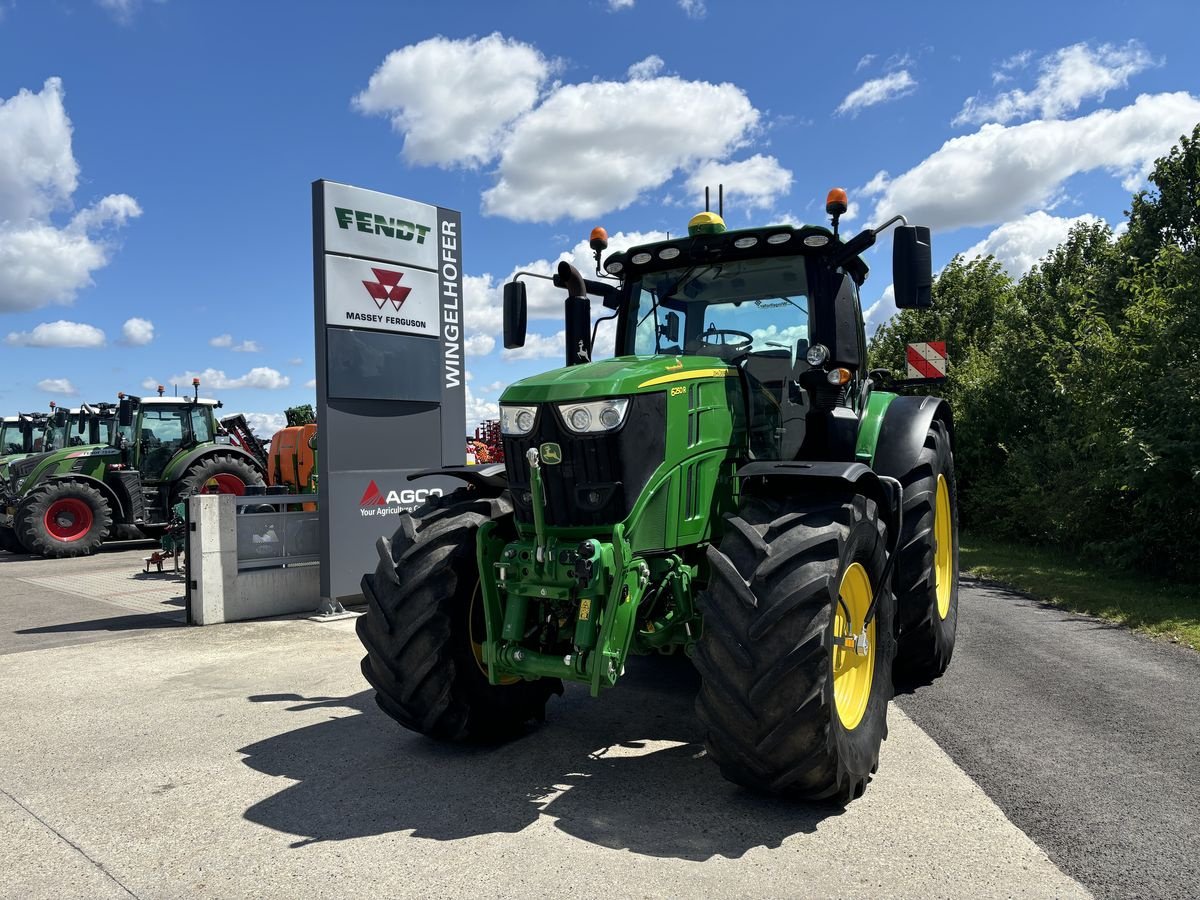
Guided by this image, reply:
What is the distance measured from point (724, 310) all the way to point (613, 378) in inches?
57.3

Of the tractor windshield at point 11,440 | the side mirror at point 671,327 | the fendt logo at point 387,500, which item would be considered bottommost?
the fendt logo at point 387,500

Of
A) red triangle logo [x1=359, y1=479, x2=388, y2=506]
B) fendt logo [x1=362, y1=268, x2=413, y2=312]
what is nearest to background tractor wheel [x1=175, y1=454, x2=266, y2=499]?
red triangle logo [x1=359, y1=479, x2=388, y2=506]

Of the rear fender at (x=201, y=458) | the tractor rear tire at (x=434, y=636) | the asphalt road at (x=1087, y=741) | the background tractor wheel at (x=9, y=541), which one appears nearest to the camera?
the asphalt road at (x=1087, y=741)

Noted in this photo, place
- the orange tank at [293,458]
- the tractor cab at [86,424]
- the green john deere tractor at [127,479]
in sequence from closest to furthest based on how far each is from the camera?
the orange tank at [293,458]
the green john deere tractor at [127,479]
the tractor cab at [86,424]

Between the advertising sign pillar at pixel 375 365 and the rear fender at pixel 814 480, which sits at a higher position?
the advertising sign pillar at pixel 375 365

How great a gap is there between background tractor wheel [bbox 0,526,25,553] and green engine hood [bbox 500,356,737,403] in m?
15.4

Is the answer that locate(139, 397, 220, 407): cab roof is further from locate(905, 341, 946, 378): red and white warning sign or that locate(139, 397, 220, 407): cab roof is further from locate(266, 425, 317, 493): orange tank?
locate(905, 341, 946, 378): red and white warning sign

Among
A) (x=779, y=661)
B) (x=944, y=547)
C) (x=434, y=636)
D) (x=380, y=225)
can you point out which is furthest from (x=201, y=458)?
(x=779, y=661)

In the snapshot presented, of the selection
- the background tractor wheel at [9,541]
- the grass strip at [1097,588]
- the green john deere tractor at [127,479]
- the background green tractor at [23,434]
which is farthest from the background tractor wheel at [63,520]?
the grass strip at [1097,588]

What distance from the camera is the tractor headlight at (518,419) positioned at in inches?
166

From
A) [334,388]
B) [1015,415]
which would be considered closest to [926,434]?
[334,388]

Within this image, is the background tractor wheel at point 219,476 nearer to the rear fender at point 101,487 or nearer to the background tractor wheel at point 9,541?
the rear fender at point 101,487

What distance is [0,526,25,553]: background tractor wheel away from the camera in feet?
53.2

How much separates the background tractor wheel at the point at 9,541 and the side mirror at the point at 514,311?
14.4 metres
